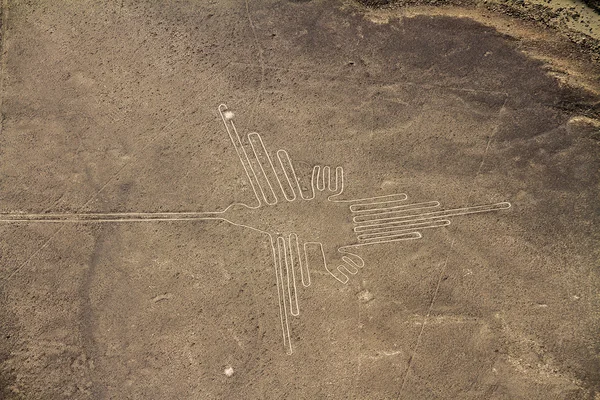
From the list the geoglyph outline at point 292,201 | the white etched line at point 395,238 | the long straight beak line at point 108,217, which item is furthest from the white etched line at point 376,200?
the long straight beak line at point 108,217

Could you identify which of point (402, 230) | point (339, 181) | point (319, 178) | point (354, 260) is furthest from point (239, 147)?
point (402, 230)

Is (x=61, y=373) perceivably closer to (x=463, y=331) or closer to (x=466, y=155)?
(x=463, y=331)

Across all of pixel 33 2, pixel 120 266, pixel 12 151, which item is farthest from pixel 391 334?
pixel 33 2

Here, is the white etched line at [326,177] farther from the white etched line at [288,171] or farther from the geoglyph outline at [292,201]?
the white etched line at [288,171]

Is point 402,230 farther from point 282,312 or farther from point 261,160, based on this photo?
point 261,160

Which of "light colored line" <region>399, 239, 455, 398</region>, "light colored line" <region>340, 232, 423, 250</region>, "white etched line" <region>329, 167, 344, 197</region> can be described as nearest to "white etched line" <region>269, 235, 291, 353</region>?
"light colored line" <region>340, 232, 423, 250</region>
